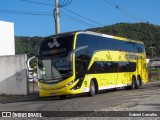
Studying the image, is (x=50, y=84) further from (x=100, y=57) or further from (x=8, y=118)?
(x=8, y=118)

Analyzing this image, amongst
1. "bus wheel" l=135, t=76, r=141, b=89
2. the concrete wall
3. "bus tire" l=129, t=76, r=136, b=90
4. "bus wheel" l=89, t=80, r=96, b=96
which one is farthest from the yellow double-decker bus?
the concrete wall

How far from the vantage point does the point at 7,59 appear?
3180 centimetres

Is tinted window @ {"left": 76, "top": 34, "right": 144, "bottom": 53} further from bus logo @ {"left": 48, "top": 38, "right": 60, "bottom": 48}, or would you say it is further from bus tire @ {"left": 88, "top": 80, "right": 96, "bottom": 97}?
bus tire @ {"left": 88, "top": 80, "right": 96, "bottom": 97}

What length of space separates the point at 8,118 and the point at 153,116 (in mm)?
5387

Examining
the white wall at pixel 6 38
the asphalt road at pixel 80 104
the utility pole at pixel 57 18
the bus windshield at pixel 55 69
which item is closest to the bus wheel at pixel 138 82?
the utility pole at pixel 57 18

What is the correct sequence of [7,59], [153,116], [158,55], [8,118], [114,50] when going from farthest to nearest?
[158,55]
[7,59]
[114,50]
[8,118]
[153,116]

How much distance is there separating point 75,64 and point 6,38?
2081 centimetres

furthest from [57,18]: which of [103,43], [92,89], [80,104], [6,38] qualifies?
[80,104]

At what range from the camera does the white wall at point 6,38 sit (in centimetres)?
4241

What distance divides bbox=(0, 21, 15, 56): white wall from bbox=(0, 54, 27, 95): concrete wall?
10277 millimetres

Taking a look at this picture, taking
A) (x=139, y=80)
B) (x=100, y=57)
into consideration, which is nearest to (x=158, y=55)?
(x=139, y=80)

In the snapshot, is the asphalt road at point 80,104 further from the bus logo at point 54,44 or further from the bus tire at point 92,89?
the bus logo at point 54,44

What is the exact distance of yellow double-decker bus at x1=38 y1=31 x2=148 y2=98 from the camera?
2375cm

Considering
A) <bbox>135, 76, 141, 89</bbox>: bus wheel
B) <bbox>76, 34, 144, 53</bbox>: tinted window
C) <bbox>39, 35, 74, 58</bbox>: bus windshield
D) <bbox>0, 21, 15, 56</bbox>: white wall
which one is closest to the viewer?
<bbox>39, 35, 74, 58</bbox>: bus windshield
